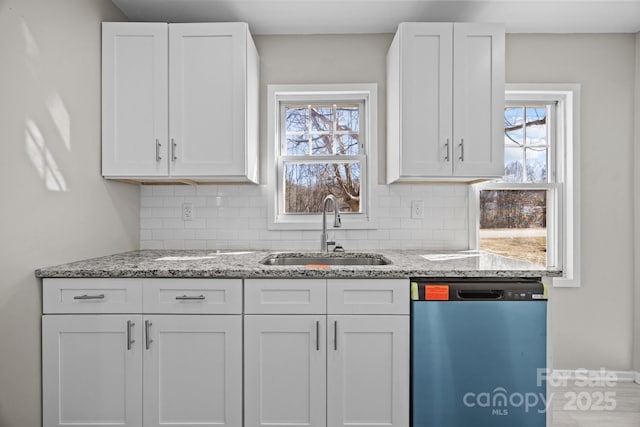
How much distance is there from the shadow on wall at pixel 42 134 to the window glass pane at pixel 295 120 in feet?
4.58

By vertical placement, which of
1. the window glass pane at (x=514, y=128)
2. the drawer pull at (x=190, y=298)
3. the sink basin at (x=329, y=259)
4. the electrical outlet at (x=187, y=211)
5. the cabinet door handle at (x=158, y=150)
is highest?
the window glass pane at (x=514, y=128)

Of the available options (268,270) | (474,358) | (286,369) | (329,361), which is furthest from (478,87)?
(286,369)

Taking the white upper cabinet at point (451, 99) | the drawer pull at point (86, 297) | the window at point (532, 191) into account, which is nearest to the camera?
the drawer pull at point (86, 297)

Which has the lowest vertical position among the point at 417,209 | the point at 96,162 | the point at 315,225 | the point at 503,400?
the point at 503,400

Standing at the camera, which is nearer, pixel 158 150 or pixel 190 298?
pixel 190 298

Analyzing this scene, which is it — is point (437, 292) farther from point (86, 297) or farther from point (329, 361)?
point (86, 297)

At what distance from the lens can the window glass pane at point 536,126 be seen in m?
2.99

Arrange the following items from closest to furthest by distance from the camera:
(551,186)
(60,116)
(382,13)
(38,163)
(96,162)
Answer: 1. (38,163)
2. (60,116)
3. (96,162)
4. (382,13)
5. (551,186)

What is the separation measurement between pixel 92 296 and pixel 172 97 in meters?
1.20

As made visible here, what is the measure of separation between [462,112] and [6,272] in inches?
95.5

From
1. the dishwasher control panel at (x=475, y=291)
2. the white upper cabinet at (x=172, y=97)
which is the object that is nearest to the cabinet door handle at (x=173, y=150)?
the white upper cabinet at (x=172, y=97)

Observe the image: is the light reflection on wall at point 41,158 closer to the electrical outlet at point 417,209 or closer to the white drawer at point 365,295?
the white drawer at point 365,295

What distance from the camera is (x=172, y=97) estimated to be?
2402 mm

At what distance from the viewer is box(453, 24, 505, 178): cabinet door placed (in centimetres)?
240
